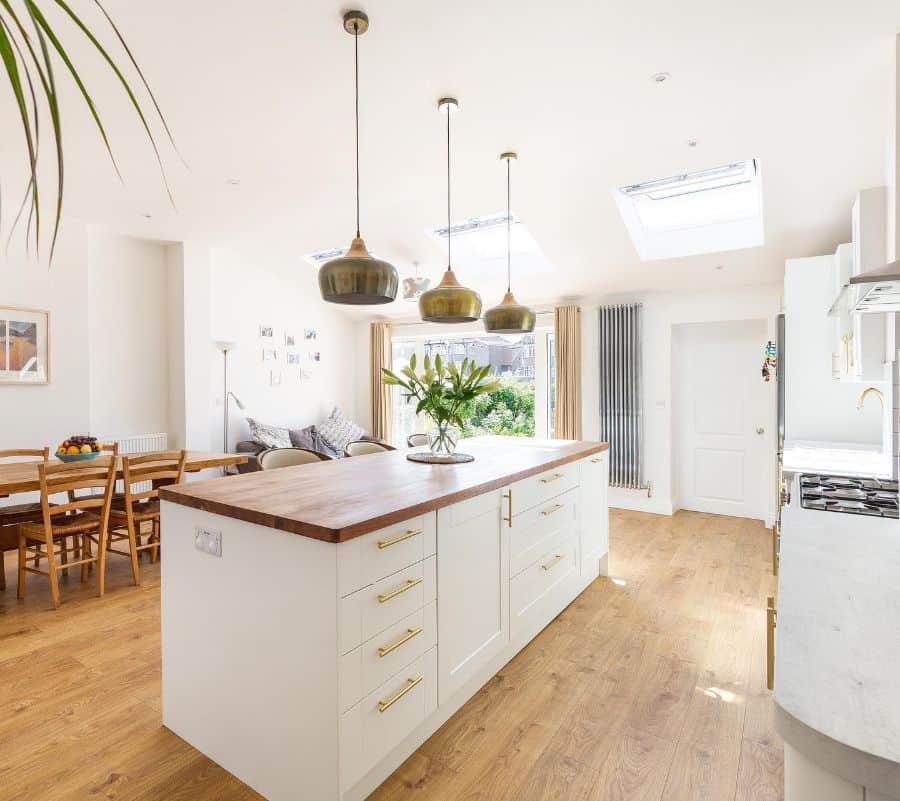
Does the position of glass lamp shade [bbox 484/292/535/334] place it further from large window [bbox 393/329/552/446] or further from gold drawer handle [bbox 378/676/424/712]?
large window [bbox 393/329/552/446]

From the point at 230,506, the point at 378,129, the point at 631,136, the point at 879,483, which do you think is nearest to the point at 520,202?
the point at 631,136

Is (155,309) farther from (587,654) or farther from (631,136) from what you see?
(587,654)

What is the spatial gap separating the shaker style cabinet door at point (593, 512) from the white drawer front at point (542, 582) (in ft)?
0.55

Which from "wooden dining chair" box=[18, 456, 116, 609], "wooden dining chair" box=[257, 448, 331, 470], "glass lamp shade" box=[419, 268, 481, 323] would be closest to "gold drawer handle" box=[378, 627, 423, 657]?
"glass lamp shade" box=[419, 268, 481, 323]

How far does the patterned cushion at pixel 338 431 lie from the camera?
6597 mm

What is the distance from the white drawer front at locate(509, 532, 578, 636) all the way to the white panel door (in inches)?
113

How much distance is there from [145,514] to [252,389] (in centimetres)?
254

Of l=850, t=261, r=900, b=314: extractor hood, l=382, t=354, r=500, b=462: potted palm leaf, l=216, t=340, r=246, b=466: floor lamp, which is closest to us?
l=850, t=261, r=900, b=314: extractor hood

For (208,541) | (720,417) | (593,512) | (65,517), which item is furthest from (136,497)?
(720,417)

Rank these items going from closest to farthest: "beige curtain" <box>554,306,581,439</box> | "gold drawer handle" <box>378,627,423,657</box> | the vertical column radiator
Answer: "gold drawer handle" <box>378,627,423,657</box> < the vertical column radiator < "beige curtain" <box>554,306,581,439</box>

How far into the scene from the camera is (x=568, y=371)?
5.86 meters

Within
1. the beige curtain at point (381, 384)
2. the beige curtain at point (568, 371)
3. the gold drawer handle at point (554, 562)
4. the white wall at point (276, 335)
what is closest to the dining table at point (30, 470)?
the white wall at point (276, 335)

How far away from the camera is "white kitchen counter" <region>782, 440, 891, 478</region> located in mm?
Result: 2848

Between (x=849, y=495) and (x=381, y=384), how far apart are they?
5538 mm
